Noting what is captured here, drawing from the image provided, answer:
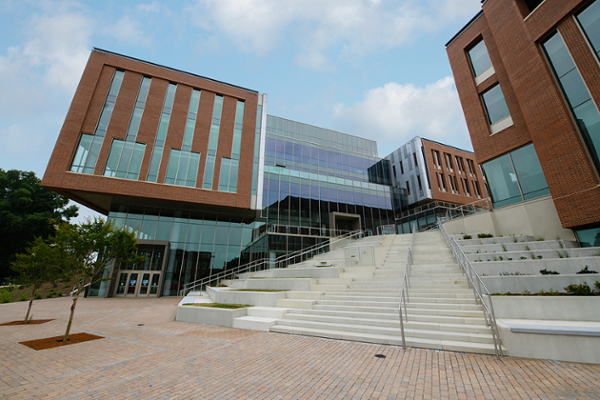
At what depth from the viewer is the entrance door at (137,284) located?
69.1ft

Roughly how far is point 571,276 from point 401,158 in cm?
3124

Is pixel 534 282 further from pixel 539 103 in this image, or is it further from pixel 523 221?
pixel 539 103

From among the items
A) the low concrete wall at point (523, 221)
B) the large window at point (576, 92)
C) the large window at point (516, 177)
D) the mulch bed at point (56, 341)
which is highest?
the large window at point (576, 92)

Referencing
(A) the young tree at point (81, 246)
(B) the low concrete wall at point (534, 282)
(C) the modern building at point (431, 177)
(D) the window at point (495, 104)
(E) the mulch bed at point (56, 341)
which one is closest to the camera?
(E) the mulch bed at point (56, 341)

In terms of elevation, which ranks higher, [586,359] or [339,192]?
[339,192]

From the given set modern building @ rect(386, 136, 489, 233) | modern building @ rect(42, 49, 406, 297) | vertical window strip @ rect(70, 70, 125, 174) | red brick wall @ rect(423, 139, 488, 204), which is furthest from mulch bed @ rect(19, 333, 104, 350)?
red brick wall @ rect(423, 139, 488, 204)

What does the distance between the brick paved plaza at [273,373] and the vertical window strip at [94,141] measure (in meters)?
16.6

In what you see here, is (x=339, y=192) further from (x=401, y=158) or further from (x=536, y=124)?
(x=536, y=124)

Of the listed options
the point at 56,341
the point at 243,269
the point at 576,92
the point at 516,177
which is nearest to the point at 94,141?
the point at 243,269

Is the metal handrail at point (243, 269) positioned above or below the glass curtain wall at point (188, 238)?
below

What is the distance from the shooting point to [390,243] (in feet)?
61.6

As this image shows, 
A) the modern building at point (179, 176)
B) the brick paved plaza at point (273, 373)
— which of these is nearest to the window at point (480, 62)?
the modern building at point (179, 176)

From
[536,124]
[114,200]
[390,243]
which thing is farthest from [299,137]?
[536,124]

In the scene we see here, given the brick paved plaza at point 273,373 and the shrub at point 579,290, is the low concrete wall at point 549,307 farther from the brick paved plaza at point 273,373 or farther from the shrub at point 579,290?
the brick paved plaza at point 273,373
